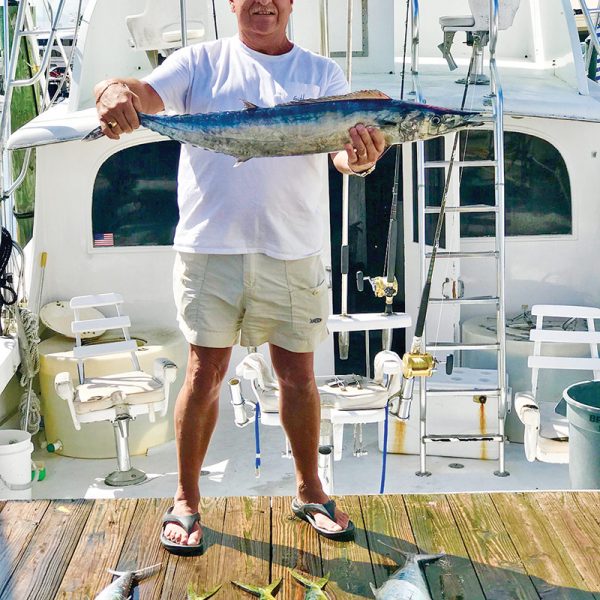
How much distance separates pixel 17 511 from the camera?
341 cm

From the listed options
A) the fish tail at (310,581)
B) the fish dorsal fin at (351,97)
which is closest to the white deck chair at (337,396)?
the fish tail at (310,581)

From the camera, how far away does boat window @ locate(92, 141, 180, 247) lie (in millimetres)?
6398

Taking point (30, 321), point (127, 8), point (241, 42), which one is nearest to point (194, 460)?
point (241, 42)

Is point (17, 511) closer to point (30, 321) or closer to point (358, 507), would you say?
point (358, 507)

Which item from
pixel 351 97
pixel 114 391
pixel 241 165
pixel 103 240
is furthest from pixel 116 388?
pixel 351 97

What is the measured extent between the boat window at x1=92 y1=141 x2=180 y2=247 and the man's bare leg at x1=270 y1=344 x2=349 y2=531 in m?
3.37

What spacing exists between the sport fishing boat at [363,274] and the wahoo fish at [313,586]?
240cm

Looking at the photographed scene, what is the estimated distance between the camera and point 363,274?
6.46 meters

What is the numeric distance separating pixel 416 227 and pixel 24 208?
418 cm

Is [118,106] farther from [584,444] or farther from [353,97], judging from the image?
[584,444]

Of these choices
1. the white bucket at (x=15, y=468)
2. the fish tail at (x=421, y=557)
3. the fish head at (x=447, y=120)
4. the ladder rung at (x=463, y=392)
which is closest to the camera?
the fish head at (x=447, y=120)

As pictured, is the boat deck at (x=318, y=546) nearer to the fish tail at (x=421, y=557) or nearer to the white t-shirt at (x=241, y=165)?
the fish tail at (x=421, y=557)

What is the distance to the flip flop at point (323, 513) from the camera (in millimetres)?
3152

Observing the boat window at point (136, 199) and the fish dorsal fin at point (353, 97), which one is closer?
the fish dorsal fin at point (353, 97)
